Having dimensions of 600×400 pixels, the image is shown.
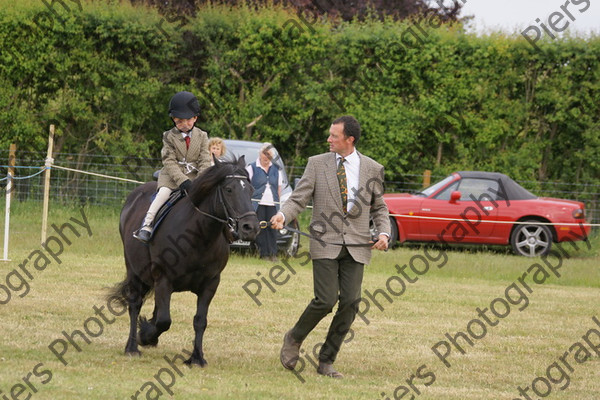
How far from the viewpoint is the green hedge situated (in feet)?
70.4

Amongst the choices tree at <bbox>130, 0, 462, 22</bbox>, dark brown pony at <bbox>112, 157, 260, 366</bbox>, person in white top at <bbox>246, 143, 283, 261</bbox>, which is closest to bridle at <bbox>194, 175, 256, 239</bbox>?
dark brown pony at <bbox>112, 157, 260, 366</bbox>

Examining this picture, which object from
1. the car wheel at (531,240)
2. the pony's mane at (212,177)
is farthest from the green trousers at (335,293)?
the car wheel at (531,240)

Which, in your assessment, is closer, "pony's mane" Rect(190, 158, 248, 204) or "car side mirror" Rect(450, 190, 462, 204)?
"pony's mane" Rect(190, 158, 248, 204)

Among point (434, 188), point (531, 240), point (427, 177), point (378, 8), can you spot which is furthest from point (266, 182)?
point (378, 8)

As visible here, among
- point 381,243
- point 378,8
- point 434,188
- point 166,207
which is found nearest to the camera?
point 381,243

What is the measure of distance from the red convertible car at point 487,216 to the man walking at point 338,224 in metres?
10.9

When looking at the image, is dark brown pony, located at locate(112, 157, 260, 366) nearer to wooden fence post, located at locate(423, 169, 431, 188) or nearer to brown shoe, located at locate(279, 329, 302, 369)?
brown shoe, located at locate(279, 329, 302, 369)

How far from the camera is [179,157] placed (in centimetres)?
880

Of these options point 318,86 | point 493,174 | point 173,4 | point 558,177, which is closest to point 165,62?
point 318,86

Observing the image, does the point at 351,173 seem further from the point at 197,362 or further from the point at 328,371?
the point at 197,362

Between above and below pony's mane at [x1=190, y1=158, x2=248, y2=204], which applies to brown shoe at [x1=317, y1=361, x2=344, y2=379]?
below

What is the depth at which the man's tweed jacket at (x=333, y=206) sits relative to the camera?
25.9ft

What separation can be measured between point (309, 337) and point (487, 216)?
32.7ft

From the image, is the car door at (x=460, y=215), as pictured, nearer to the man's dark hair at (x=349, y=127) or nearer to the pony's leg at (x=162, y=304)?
the man's dark hair at (x=349, y=127)
